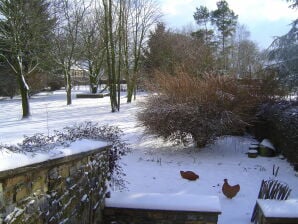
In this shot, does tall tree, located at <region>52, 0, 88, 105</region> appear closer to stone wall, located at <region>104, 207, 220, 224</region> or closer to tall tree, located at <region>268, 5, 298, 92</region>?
tall tree, located at <region>268, 5, 298, 92</region>

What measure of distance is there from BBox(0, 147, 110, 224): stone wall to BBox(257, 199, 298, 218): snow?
194cm

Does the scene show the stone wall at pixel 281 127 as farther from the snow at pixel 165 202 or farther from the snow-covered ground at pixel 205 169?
the snow at pixel 165 202

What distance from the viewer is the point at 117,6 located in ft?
64.4

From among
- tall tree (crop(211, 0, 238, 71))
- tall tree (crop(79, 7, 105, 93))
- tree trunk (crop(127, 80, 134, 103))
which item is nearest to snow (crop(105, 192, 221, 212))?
tree trunk (crop(127, 80, 134, 103))

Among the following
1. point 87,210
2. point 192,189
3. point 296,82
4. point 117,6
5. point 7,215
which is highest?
point 117,6

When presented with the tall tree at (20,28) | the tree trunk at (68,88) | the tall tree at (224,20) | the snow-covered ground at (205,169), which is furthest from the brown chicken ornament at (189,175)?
the tall tree at (224,20)

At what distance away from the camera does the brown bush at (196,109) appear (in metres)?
8.38

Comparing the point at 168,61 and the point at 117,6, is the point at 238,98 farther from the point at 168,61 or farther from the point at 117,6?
the point at 168,61

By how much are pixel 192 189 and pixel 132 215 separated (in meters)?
2.21

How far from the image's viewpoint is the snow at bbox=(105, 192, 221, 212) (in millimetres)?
4266

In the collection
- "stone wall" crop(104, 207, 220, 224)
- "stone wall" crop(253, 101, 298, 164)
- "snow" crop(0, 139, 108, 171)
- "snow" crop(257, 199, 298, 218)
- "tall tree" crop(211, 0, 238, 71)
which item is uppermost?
"tall tree" crop(211, 0, 238, 71)

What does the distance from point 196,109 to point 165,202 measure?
13.9ft

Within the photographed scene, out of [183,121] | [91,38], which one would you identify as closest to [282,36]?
[183,121]

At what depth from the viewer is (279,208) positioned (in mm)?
4203
